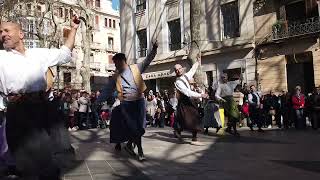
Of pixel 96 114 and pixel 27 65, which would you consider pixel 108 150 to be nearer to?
pixel 27 65

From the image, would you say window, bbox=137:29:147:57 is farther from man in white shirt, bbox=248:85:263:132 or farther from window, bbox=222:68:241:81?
man in white shirt, bbox=248:85:263:132

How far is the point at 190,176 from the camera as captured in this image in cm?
620

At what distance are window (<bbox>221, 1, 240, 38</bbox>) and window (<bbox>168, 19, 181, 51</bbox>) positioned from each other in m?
4.11

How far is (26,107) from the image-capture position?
3859 mm

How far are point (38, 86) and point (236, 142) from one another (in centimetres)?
741

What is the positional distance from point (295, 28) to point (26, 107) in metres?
21.7

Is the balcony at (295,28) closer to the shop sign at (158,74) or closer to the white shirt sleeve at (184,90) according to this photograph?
the shop sign at (158,74)

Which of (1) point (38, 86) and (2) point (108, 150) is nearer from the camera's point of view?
(1) point (38, 86)

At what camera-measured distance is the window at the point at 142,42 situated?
34438mm

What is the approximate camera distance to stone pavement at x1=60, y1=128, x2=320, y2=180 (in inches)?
247

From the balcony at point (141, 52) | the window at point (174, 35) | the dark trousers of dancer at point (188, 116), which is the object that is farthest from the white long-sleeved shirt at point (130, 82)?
the balcony at point (141, 52)

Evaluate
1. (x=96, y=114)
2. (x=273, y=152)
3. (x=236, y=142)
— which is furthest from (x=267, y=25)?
(x=273, y=152)

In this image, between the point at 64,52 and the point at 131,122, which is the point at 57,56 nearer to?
the point at 64,52

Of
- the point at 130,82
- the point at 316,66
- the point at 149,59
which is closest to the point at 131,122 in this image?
the point at 130,82
